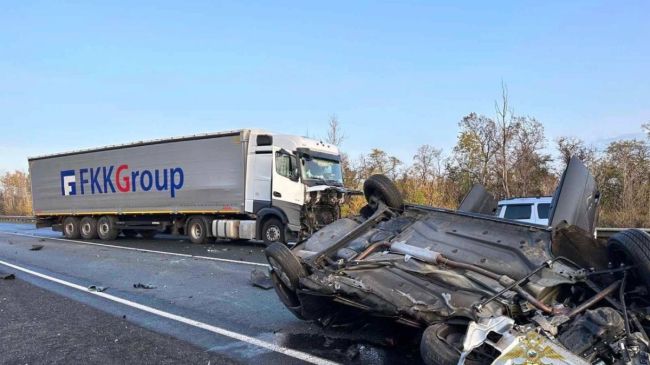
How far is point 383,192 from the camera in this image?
18.1 feet

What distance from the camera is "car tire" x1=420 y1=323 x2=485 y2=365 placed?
2932 mm

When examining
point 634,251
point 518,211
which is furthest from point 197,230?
point 634,251

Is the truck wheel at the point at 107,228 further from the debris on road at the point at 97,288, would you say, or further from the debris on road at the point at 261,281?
the debris on road at the point at 261,281

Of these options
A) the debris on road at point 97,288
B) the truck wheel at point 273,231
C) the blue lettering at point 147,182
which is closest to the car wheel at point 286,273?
the debris on road at point 97,288

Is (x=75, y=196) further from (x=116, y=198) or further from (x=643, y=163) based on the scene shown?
(x=643, y=163)

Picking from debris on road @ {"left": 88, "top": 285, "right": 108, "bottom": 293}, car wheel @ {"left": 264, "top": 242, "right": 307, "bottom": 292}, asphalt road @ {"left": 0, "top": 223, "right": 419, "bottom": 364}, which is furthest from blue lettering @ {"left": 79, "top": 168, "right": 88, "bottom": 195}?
car wheel @ {"left": 264, "top": 242, "right": 307, "bottom": 292}

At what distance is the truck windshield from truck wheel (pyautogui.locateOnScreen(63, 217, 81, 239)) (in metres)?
12.1

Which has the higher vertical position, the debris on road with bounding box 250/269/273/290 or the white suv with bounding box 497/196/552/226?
the white suv with bounding box 497/196/552/226

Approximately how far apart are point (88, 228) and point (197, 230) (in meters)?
6.75

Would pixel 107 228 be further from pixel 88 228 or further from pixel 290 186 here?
pixel 290 186

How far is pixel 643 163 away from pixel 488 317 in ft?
71.5

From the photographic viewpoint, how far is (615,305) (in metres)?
3.20

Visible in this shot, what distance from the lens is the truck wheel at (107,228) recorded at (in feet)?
61.0

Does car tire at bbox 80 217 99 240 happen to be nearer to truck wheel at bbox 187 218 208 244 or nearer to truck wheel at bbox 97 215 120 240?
truck wheel at bbox 97 215 120 240
